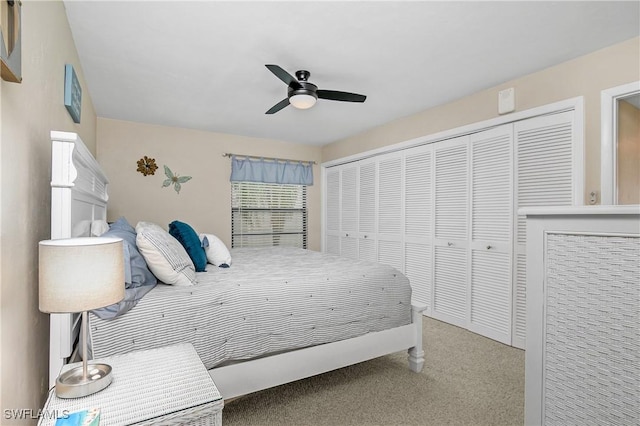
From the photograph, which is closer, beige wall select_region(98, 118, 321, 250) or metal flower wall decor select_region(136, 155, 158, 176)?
beige wall select_region(98, 118, 321, 250)

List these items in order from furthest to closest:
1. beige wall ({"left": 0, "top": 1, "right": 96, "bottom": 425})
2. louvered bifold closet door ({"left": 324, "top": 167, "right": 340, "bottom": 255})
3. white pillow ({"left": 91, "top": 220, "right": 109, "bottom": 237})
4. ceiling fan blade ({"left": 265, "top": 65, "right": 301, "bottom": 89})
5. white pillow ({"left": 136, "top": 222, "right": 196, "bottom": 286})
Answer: louvered bifold closet door ({"left": 324, "top": 167, "right": 340, "bottom": 255})
ceiling fan blade ({"left": 265, "top": 65, "right": 301, "bottom": 89})
white pillow ({"left": 91, "top": 220, "right": 109, "bottom": 237})
white pillow ({"left": 136, "top": 222, "right": 196, "bottom": 286})
beige wall ({"left": 0, "top": 1, "right": 96, "bottom": 425})

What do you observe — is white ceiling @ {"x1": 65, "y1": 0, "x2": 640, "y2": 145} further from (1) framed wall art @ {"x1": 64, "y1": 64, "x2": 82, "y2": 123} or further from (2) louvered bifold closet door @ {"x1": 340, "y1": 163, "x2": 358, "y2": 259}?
(2) louvered bifold closet door @ {"x1": 340, "y1": 163, "x2": 358, "y2": 259}

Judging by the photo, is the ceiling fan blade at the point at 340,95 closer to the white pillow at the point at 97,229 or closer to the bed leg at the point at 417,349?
the bed leg at the point at 417,349

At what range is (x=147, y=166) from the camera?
442cm

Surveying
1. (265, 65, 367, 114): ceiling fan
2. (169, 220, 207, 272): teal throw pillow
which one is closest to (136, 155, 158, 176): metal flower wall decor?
(169, 220, 207, 272): teal throw pillow

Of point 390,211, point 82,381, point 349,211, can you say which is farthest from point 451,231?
point 82,381

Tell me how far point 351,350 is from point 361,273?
0.53m

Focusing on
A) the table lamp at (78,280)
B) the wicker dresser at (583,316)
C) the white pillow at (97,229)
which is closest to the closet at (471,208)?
the wicker dresser at (583,316)

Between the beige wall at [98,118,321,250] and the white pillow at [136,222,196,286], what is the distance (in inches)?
108

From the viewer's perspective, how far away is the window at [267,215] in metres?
5.11

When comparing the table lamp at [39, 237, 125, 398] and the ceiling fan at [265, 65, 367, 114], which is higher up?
the ceiling fan at [265, 65, 367, 114]

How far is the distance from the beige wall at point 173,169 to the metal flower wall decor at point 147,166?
0.05 m

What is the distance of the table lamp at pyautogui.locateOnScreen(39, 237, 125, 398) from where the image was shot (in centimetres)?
99

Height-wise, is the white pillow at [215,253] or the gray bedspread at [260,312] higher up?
the white pillow at [215,253]
